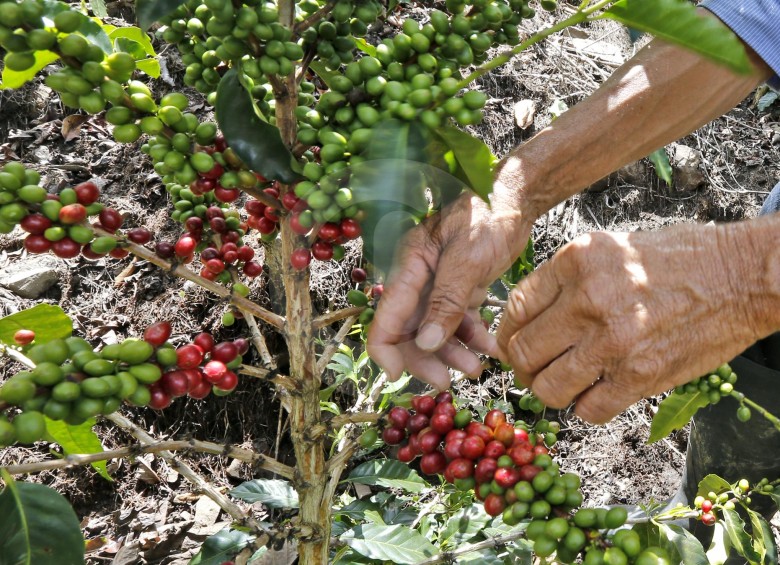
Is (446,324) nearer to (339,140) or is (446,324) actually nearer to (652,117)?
(339,140)

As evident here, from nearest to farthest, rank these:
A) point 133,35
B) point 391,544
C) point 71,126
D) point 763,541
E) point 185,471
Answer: point 133,35, point 185,471, point 391,544, point 763,541, point 71,126

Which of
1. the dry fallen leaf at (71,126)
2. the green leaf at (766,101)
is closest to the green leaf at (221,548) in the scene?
the dry fallen leaf at (71,126)

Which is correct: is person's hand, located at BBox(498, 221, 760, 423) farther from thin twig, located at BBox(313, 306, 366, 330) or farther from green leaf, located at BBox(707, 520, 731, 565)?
green leaf, located at BBox(707, 520, 731, 565)

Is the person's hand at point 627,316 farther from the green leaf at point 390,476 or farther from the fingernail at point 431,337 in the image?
the green leaf at point 390,476

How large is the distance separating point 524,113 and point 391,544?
2358mm

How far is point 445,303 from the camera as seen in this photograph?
A: 3.79 feet

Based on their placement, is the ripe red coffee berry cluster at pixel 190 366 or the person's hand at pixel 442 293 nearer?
the ripe red coffee berry cluster at pixel 190 366

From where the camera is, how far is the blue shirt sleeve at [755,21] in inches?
60.7

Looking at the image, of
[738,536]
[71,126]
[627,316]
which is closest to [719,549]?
[738,536]

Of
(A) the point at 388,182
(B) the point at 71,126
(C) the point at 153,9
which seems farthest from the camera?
(B) the point at 71,126

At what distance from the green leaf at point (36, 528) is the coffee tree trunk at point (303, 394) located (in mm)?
535

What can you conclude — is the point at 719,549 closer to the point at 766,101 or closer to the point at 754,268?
the point at 754,268

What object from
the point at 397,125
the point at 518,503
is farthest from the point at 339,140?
the point at 518,503

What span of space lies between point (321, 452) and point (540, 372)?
560mm
